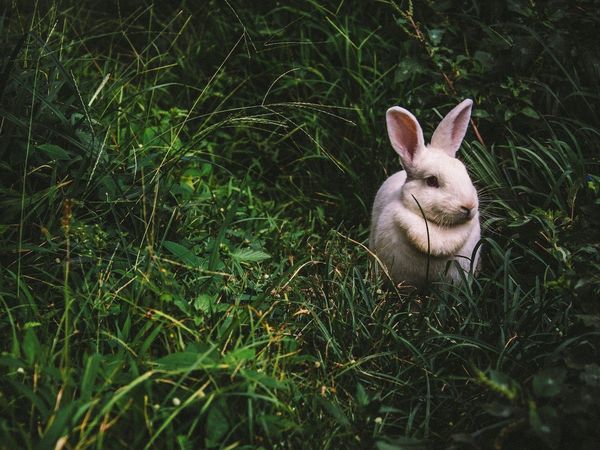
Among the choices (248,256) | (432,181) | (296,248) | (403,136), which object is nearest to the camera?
(248,256)

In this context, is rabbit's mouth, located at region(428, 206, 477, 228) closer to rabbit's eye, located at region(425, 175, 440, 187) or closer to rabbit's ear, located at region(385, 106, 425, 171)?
rabbit's eye, located at region(425, 175, 440, 187)

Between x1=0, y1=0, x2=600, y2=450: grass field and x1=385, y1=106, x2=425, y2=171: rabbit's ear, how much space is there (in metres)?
0.28

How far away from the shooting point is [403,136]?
3328mm

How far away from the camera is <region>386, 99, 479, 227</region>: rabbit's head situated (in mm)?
3143

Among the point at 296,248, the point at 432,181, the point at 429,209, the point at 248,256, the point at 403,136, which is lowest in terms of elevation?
the point at 296,248

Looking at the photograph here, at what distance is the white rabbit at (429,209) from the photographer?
3.16 metres

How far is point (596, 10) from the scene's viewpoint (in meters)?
3.67

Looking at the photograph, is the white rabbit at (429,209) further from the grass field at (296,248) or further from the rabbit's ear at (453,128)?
the grass field at (296,248)

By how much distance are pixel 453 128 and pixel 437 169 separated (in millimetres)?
292

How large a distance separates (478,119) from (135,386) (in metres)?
2.50

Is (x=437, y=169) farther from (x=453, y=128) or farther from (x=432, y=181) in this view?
(x=453, y=128)

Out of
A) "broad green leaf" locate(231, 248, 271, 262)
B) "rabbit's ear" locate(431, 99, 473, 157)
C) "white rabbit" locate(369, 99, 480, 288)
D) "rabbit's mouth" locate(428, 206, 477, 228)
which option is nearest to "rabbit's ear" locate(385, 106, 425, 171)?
"white rabbit" locate(369, 99, 480, 288)

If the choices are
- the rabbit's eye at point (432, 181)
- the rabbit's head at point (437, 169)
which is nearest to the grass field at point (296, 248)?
the rabbit's head at point (437, 169)

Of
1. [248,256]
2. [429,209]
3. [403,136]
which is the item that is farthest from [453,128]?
[248,256]
